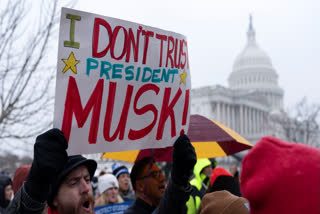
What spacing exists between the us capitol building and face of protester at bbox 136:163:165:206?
49.5m

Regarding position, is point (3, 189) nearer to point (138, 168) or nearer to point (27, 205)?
point (138, 168)

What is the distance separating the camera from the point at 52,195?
2.75 metres

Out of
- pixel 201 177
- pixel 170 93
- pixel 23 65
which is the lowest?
pixel 201 177

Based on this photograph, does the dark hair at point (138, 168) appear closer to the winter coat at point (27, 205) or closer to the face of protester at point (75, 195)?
the face of protester at point (75, 195)

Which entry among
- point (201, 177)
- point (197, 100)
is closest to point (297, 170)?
point (201, 177)

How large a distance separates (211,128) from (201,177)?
7.22ft

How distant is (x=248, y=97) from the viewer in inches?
3140

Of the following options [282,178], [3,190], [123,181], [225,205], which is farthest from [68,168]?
[123,181]

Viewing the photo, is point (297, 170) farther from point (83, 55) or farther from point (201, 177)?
point (201, 177)

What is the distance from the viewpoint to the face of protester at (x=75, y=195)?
270 cm

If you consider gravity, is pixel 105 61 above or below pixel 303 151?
above

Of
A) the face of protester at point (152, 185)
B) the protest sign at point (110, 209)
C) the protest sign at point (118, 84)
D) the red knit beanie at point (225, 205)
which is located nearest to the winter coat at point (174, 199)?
the red knit beanie at point (225, 205)

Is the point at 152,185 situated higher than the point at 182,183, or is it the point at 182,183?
the point at 182,183

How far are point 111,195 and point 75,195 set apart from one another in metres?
3.71
